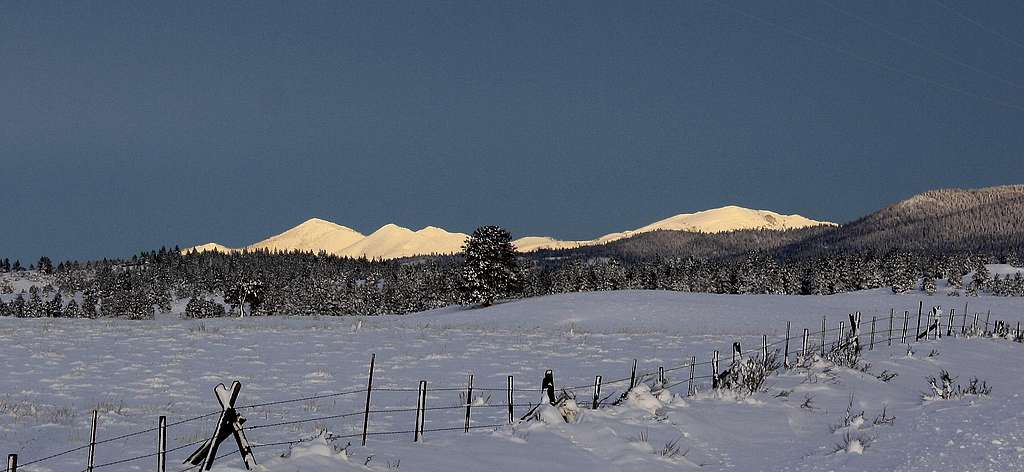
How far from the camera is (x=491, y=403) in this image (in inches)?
696

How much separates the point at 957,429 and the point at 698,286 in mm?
141043

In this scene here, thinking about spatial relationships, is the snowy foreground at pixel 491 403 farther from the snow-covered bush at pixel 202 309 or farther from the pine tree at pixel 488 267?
the snow-covered bush at pixel 202 309

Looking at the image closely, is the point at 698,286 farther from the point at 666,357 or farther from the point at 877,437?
the point at 877,437

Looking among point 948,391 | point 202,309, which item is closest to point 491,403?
point 948,391

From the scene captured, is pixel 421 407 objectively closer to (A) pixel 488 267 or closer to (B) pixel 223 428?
(B) pixel 223 428

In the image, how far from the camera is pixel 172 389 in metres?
19.3

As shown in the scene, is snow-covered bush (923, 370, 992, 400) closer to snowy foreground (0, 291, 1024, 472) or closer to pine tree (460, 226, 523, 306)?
snowy foreground (0, 291, 1024, 472)

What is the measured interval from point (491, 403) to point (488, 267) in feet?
191

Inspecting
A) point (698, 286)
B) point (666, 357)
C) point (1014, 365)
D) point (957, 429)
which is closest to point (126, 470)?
point (957, 429)

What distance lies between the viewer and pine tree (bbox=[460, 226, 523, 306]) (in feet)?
248

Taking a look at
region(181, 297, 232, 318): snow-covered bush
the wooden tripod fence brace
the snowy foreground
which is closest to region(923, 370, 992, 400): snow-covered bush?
the snowy foreground

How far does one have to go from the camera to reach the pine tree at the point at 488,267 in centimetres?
7556

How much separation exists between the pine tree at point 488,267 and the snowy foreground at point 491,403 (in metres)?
38.5

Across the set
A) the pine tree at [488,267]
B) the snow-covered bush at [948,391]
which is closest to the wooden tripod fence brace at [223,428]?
the snow-covered bush at [948,391]
